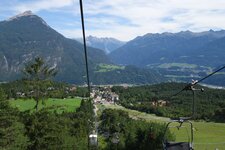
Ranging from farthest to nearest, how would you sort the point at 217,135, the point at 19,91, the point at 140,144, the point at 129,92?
the point at 129,92 < the point at 19,91 < the point at 217,135 < the point at 140,144

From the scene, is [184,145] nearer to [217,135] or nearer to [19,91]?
[217,135]

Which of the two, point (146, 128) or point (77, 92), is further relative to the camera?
point (77, 92)

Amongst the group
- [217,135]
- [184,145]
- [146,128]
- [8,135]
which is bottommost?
[217,135]

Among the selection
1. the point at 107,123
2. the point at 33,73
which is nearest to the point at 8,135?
the point at 33,73

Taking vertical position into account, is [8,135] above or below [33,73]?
below

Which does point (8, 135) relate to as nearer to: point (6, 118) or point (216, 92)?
point (6, 118)

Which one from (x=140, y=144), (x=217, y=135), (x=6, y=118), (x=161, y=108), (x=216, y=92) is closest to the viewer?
(x=6, y=118)

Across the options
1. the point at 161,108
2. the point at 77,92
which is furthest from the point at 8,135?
the point at 77,92
